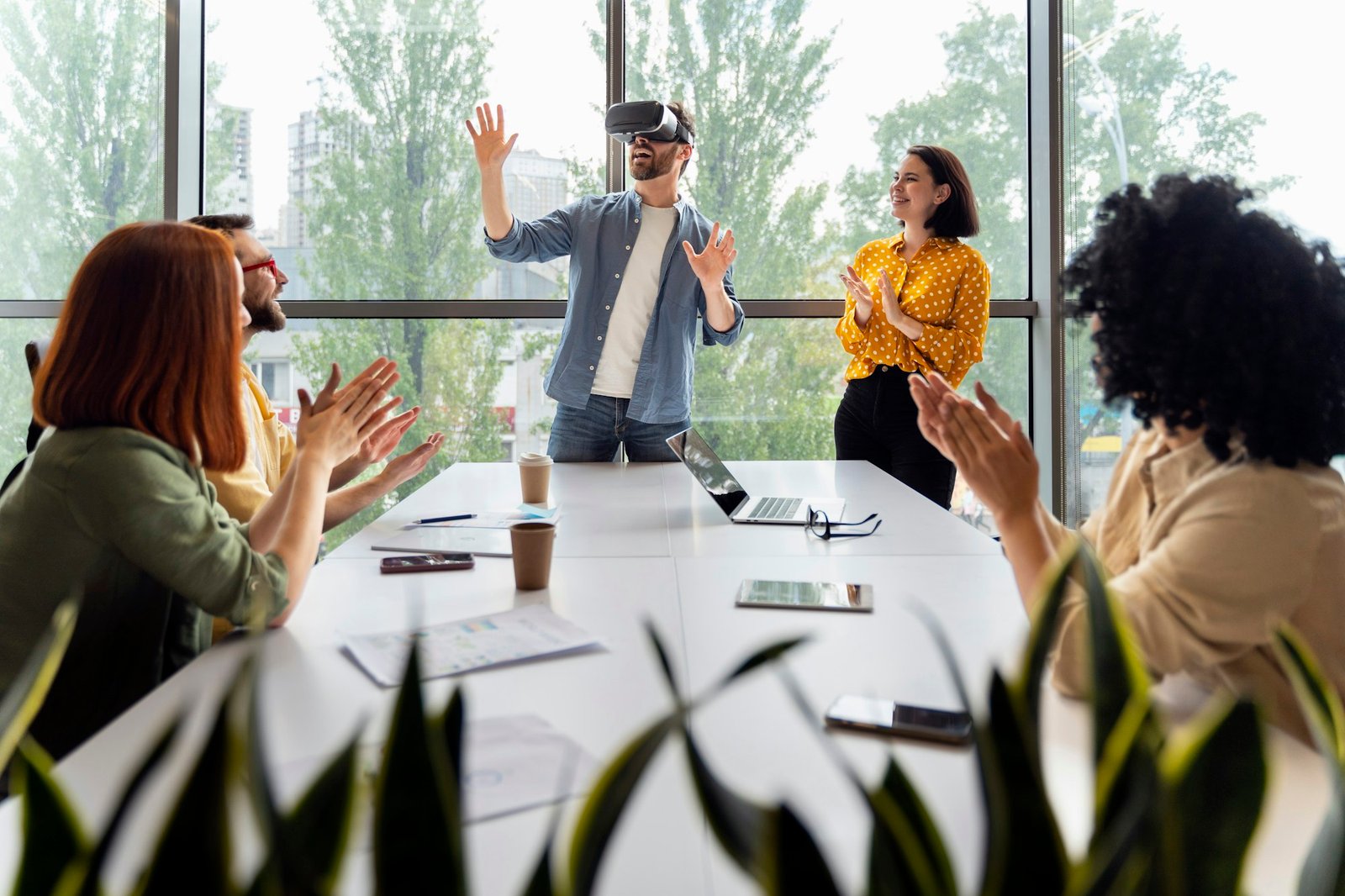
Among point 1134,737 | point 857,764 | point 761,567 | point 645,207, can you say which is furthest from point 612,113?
point 1134,737

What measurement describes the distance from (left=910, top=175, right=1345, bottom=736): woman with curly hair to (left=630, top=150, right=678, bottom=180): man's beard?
229cm

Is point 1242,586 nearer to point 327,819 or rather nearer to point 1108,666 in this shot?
point 1108,666

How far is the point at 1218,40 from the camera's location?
12.6ft

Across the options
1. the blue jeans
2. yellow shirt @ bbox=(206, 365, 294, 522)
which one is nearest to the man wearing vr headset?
the blue jeans

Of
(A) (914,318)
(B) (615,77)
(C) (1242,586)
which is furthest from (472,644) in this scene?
(B) (615,77)

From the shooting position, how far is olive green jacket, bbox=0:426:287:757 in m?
1.45

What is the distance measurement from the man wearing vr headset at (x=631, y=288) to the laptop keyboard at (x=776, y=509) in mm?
938

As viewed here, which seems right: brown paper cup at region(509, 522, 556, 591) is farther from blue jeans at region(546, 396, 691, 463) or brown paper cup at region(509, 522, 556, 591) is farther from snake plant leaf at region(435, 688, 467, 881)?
blue jeans at region(546, 396, 691, 463)

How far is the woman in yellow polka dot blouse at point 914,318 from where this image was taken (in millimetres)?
3445

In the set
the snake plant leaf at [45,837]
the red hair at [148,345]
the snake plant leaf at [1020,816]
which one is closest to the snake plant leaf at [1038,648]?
the snake plant leaf at [1020,816]

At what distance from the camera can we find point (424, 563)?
1.83m

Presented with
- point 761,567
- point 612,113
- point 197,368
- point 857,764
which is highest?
point 612,113

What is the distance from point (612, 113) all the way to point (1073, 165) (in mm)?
1986

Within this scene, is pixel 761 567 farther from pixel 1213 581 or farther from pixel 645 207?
pixel 645 207
